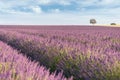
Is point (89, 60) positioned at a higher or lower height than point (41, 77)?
lower

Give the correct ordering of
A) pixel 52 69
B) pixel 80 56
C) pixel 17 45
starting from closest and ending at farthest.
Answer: pixel 80 56 → pixel 52 69 → pixel 17 45

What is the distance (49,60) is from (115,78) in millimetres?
2212

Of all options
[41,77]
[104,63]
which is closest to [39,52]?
[104,63]

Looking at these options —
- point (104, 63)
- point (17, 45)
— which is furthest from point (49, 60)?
point (17, 45)

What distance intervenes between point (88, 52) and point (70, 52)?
1.62 feet

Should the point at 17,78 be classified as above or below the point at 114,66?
above

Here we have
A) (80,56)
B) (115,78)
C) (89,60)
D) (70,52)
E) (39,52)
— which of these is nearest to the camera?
(115,78)

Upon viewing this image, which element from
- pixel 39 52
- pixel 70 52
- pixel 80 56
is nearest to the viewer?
pixel 80 56

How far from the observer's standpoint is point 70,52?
5293 millimetres

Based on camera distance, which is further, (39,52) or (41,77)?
(39,52)

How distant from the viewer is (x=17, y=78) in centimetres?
228

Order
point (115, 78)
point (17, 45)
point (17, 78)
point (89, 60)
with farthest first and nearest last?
point (17, 45) < point (89, 60) < point (115, 78) < point (17, 78)

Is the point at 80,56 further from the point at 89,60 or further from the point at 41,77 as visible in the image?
the point at 41,77

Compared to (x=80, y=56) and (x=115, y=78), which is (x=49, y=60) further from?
(x=115, y=78)
